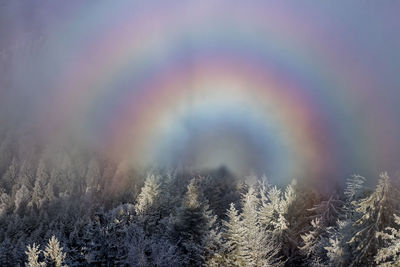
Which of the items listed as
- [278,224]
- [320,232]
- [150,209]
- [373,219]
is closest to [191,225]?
[278,224]

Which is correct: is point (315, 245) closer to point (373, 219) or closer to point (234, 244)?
point (234, 244)

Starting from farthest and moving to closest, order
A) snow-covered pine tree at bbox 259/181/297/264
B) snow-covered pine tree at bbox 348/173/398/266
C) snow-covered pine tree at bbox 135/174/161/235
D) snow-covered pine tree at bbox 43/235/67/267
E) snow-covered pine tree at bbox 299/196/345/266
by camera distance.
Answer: snow-covered pine tree at bbox 135/174/161/235 → snow-covered pine tree at bbox 259/181/297/264 → snow-covered pine tree at bbox 299/196/345/266 → snow-covered pine tree at bbox 43/235/67/267 → snow-covered pine tree at bbox 348/173/398/266

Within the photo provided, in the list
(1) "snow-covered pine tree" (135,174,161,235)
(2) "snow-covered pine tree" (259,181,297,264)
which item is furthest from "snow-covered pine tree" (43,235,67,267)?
(2) "snow-covered pine tree" (259,181,297,264)

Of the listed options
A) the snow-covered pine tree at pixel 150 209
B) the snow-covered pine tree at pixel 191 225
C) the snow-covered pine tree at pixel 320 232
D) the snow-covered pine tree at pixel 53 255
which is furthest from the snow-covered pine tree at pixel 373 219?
the snow-covered pine tree at pixel 150 209

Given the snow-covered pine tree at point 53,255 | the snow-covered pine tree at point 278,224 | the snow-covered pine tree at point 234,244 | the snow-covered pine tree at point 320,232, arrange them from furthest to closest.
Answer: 1. the snow-covered pine tree at point 278,224
2. the snow-covered pine tree at point 320,232
3. the snow-covered pine tree at point 53,255
4. the snow-covered pine tree at point 234,244

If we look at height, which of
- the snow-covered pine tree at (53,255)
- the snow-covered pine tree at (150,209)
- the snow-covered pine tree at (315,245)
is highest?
the snow-covered pine tree at (150,209)

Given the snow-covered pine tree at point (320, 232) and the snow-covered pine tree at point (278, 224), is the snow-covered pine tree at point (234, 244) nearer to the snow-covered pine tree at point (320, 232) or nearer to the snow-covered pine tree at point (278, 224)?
the snow-covered pine tree at point (320, 232)

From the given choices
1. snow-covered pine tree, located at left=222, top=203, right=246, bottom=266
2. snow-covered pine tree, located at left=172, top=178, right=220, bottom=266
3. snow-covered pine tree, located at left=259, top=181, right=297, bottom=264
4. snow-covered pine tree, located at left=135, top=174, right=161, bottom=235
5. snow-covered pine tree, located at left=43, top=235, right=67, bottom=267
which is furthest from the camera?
snow-covered pine tree, located at left=135, top=174, right=161, bottom=235

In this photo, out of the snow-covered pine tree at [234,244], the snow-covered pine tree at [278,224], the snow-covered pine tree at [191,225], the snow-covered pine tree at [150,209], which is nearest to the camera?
the snow-covered pine tree at [234,244]

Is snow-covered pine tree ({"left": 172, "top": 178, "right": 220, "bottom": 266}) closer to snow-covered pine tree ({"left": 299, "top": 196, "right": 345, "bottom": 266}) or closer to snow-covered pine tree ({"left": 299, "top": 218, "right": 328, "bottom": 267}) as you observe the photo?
snow-covered pine tree ({"left": 299, "top": 218, "right": 328, "bottom": 267})
